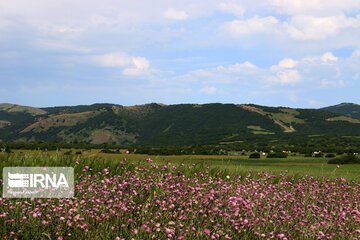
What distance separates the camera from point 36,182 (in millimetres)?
9219

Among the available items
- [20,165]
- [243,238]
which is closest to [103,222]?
[243,238]

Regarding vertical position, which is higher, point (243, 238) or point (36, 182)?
point (36, 182)

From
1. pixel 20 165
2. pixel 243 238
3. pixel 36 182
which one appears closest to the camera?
pixel 243 238

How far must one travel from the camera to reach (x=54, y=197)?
7.81 meters

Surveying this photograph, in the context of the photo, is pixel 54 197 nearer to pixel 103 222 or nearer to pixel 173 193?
pixel 103 222

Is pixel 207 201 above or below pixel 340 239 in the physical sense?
above

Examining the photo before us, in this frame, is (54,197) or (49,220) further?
(54,197)

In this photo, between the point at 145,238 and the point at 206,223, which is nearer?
the point at 145,238

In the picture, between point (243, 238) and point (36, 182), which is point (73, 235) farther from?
point (36, 182)

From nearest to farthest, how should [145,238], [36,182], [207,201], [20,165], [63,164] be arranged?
1. [145,238]
2. [207,201]
3. [36,182]
4. [20,165]
5. [63,164]

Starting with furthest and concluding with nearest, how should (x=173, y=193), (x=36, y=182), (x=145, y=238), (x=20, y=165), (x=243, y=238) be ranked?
1. (x=20, y=165)
2. (x=36, y=182)
3. (x=173, y=193)
4. (x=243, y=238)
5. (x=145, y=238)

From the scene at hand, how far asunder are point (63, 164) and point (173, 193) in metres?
6.46

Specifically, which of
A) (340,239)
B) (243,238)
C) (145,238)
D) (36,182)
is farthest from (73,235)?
(340,239)

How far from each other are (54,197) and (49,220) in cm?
140
